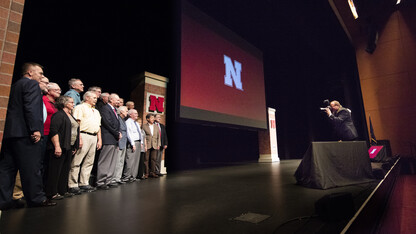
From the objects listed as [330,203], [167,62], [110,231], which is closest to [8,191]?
[110,231]

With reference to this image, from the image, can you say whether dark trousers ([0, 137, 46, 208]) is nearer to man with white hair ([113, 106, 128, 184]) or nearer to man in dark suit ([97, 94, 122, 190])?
man in dark suit ([97, 94, 122, 190])

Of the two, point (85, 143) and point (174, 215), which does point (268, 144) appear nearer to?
point (85, 143)

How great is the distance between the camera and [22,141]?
1561mm

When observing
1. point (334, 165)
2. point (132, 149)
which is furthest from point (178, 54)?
point (334, 165)

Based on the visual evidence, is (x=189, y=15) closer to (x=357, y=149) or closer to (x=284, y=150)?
(x=357, y=149)

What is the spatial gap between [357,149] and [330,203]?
206 cm

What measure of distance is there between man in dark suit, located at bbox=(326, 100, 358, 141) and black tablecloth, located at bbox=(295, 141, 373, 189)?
0.44 feet

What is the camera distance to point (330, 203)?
1.24m

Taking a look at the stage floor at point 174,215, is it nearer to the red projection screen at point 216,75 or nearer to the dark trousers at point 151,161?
the dark trousers at point 151,161

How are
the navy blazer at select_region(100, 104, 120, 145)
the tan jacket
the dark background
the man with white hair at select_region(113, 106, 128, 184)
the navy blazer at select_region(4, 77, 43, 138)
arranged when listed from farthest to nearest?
the tan jacket < the dark background < the man with white hair at select_region(113, 106, 128, 184) < the navy blazer at select_region(100, 104, 120, 145) < the navy blazer at select_region(4, 77, 43, 138)

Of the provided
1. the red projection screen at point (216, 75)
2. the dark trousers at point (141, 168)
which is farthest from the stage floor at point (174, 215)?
the red projection screen at point (216, 75)

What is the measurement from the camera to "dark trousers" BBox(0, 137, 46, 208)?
155 centimetres

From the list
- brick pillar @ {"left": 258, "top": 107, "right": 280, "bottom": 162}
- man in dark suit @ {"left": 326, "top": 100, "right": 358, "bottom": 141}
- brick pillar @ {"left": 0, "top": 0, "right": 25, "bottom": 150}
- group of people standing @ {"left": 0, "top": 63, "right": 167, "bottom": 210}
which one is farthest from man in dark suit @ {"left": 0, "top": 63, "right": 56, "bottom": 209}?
brick pillar @ {"left": 258, "top": 107, "right": 280, "bottom": 162}

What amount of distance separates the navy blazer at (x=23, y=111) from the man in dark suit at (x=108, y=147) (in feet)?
4.12
